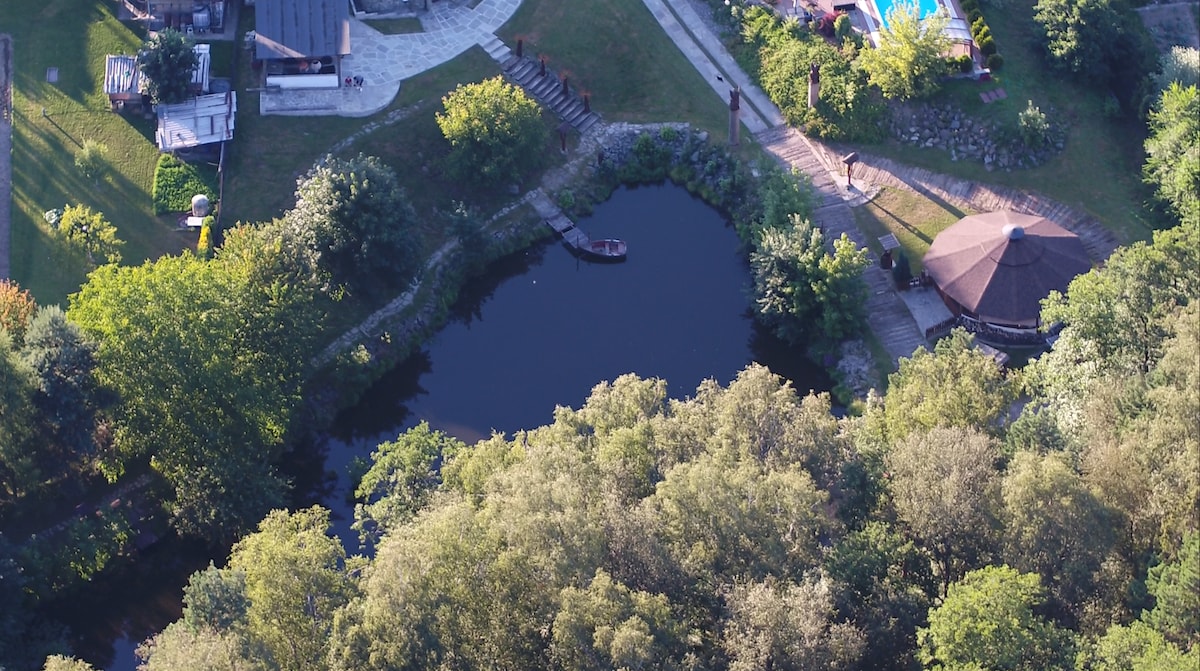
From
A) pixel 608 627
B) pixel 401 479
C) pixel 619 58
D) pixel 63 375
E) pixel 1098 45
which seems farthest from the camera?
pixel 619 58

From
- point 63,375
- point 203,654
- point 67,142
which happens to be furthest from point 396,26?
point 203,654

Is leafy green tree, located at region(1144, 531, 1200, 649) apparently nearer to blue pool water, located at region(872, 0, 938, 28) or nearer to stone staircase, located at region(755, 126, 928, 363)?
stone staircase, located at region(755, 126, 928, 363)

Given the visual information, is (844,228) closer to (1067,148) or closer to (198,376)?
(1067,148)

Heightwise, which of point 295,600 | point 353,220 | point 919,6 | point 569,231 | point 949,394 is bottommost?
point 949,394

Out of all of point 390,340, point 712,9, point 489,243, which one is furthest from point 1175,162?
point 390,340

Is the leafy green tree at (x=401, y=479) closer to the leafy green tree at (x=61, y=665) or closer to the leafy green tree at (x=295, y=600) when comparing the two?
the leafy green tree at (x=295, y=600)

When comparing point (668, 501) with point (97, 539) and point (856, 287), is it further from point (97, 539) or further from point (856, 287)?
point (97, 539)

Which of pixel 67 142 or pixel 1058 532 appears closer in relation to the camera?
pixel 1058 532
